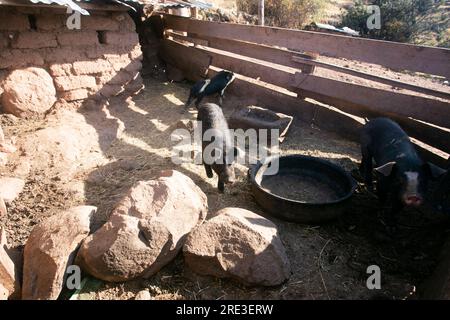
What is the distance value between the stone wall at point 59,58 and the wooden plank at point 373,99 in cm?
398

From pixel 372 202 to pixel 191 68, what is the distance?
6324 mm

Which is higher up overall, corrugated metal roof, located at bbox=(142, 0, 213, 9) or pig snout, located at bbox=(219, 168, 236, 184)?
corrugated metal roof, located at bbox=(142, 0, 213, 9)

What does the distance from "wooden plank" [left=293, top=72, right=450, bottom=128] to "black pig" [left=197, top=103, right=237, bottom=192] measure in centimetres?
227

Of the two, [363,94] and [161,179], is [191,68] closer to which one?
[363,94]

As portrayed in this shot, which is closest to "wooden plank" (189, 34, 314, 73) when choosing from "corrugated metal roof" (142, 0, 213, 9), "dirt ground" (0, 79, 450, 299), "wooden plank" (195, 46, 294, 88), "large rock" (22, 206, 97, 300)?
"wooden plank" (195, 46, 294, 88)

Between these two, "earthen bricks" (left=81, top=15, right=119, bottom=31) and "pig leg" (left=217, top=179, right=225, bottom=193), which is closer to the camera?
"pig leg" (left=217, top=179, right=225, bottom=193)

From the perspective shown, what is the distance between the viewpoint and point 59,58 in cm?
621

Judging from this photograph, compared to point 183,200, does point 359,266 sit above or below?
below

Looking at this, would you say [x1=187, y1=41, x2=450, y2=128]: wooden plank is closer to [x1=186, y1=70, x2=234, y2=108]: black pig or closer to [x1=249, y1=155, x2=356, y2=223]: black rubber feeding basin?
[x1=186, y1=70, x2=234, y2=108]: black pig

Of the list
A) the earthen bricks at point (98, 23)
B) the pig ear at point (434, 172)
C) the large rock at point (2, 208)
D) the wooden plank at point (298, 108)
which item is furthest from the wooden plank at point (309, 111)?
the large rock at point (2, 208)

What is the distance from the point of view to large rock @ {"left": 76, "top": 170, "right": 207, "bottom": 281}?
2.94 metres
